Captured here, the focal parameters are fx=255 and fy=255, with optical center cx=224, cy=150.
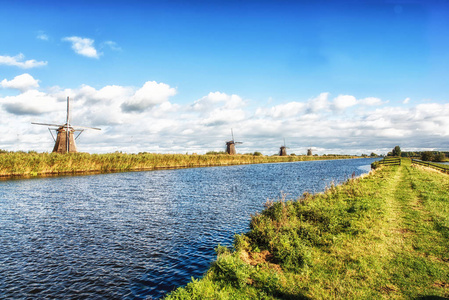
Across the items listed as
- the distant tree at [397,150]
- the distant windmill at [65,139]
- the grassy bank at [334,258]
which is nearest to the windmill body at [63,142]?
the distant windmill at [65,139]

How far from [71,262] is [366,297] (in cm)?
1083

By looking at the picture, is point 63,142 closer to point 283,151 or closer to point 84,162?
point 84,162

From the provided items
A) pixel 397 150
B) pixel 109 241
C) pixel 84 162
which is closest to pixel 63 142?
pixel 84 162

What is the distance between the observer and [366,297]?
651cm

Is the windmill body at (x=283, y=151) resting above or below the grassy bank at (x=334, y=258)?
above

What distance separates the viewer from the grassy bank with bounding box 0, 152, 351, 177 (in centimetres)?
4231

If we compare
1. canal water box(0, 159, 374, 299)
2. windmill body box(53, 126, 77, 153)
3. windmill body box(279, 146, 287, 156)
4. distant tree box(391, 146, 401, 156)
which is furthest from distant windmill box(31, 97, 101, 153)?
distant tree box(391, 146, 401, 156)

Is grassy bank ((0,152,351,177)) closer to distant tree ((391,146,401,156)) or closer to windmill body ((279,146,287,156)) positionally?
windmill body ((279,146,287,156))

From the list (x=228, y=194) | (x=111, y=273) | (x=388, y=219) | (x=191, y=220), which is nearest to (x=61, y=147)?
(x=228, y=194)

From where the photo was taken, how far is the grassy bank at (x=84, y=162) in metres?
42.3

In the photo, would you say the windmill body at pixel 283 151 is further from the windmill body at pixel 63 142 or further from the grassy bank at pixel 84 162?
the windmill body at pixel 63 142

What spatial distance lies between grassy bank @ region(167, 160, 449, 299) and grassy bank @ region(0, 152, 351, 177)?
4630cm

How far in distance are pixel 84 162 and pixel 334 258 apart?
174 feet

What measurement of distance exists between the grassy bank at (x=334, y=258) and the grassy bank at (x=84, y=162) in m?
46.3
